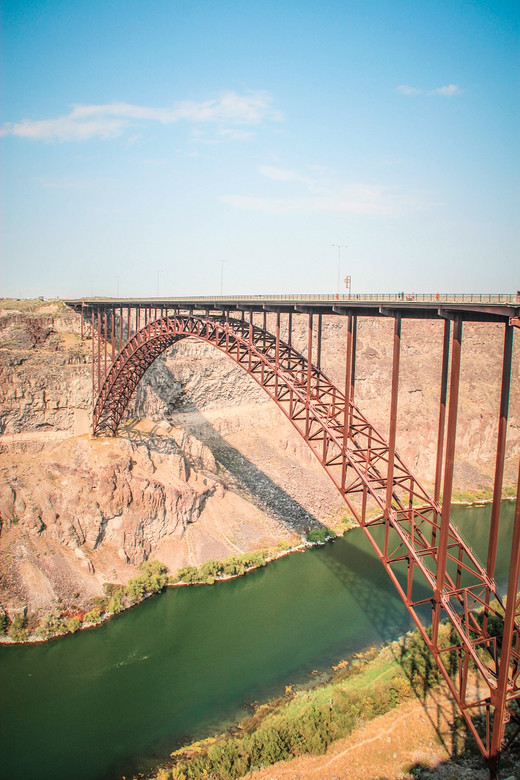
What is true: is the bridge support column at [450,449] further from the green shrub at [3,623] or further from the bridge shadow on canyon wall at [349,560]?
the green shrub at [3,623]

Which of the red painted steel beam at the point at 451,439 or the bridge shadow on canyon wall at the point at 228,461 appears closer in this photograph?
the red painted steel beam at the point at 451,439

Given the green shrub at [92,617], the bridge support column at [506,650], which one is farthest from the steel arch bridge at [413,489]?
the green shrub at [92,617]

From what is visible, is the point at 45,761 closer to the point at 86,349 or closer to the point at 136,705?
the point at 136,705

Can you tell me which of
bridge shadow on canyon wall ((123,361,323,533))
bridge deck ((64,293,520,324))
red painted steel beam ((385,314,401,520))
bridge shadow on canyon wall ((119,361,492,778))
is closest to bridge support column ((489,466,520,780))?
bridge shadow on canyon wall ((119,361,492,778))

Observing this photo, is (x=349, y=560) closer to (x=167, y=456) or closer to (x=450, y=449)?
(x=167, y=456)

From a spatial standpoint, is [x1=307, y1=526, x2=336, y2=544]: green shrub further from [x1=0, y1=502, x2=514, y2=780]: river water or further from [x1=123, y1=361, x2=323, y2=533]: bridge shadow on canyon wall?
[x1=0, y1=502, x2=514, y2=780]: river water

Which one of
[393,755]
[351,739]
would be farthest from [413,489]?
[393,755]

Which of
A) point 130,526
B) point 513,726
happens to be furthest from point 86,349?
point 513,726
